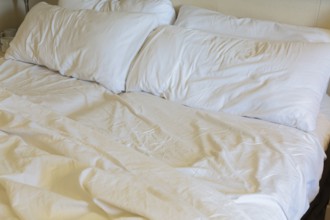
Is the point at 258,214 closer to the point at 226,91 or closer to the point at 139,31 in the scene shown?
the point at 226,91

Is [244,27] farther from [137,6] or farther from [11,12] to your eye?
[11,12]

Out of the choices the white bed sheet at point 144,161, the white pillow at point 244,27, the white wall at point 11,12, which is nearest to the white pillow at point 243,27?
the white pillow at point 244,27

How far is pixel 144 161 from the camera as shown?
117cm

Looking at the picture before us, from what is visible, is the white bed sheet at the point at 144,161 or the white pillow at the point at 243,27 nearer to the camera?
the white bed sheet at the point at 144,161

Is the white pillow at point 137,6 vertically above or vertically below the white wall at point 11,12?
above

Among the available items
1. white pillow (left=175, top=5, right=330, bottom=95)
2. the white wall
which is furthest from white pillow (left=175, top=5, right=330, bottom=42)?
the white wall

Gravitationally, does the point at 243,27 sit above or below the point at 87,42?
above

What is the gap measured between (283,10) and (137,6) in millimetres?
767

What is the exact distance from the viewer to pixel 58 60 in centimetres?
199

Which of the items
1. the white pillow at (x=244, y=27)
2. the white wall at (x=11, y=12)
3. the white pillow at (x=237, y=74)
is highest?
the white pillow at (x=244, y=27)

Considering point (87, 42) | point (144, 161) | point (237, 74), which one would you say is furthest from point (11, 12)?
point (144, 161)

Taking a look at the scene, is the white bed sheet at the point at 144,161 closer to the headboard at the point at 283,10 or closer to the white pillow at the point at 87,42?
the white pillow at the point at 87,42

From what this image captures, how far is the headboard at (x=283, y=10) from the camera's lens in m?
1.72

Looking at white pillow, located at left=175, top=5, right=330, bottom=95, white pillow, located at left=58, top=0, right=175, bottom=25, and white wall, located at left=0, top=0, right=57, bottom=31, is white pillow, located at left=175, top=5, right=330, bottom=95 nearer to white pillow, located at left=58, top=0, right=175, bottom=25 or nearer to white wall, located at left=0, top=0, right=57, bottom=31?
white pillow, located at left=58, top=0, right=175, bottom=25
